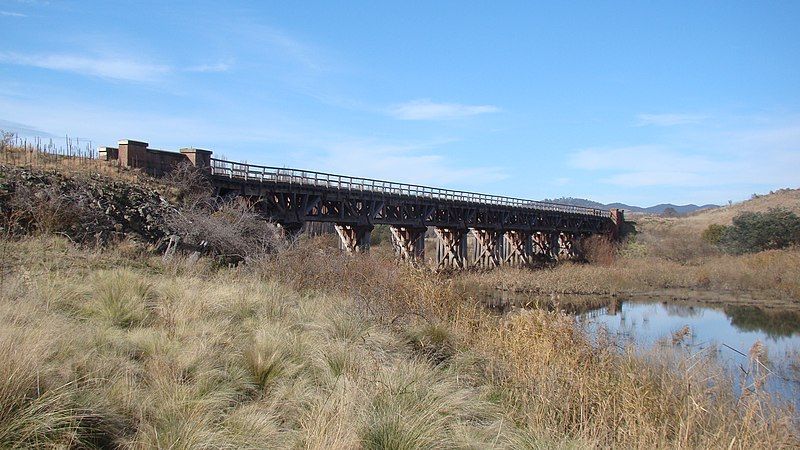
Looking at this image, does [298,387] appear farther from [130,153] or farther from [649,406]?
[130,153]

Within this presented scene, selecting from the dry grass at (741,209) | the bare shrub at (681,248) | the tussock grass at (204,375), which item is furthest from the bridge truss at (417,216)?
the dry grass at (741,209)

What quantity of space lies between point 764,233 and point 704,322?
3118 centimetres

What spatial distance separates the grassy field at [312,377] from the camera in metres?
4.94

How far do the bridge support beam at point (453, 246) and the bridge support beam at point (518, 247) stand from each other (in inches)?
345

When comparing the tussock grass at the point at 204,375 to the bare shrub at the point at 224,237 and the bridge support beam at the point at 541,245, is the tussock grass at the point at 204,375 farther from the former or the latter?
the bridge support beam at the point at 541,245

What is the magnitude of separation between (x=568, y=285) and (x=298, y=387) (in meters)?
37.8

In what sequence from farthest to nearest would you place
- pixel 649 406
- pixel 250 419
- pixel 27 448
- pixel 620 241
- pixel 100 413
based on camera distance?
pixel 620 241 < pixel 649 406 < pixel 250 419 < pixel 100 413 < pixel 27 448

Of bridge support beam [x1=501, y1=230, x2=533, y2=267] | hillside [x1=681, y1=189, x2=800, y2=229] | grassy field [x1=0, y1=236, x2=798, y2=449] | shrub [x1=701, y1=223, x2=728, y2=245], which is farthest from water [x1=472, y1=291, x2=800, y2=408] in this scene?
hillside [x1=681, y1=189, x2=800, y2=229]

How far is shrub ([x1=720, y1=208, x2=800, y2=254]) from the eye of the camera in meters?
52.6

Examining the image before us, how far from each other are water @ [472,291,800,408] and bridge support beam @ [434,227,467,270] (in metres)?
7.95

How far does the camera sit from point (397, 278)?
14.3 m

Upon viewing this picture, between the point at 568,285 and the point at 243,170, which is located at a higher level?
the point at 243,170

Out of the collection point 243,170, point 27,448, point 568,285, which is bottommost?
point 568,285

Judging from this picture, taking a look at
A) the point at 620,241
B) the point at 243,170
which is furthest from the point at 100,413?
the point at 620,241
